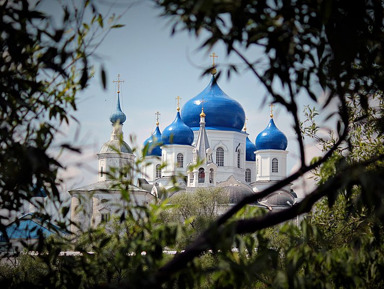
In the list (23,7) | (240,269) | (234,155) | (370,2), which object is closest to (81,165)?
(23,7)

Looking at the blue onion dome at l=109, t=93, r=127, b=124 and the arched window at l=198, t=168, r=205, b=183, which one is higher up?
the blue onion dome at l=109, t=93, r=127, b=124

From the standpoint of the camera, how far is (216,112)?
35312 mm

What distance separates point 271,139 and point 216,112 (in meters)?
4.57

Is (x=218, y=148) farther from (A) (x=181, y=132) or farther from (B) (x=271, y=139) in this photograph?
(B) (x=271, y=139)

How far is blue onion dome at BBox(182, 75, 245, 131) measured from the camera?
35.4m

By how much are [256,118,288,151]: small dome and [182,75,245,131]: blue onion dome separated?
2316 mm

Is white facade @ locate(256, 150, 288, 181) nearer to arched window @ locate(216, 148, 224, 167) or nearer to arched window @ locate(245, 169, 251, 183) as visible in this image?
arched window @ locate(245, 169, 251, 183)

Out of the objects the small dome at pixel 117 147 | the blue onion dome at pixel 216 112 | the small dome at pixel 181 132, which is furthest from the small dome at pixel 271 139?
the small dome at pixel 117 147

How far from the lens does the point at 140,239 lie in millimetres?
2410

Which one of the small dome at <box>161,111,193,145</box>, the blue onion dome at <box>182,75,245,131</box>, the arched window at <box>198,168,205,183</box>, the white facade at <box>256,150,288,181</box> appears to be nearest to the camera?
the arched window at <box>198,168,205,183</box>

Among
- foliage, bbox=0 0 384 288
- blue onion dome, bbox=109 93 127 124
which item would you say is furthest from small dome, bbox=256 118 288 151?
foliage, bbox=0 0 384 288

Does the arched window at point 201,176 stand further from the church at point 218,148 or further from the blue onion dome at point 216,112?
the blue onion dome at point 216,112

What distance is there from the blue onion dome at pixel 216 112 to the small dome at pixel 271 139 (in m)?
2.32

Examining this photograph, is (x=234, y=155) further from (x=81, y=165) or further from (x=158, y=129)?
(x=81, y=165)
